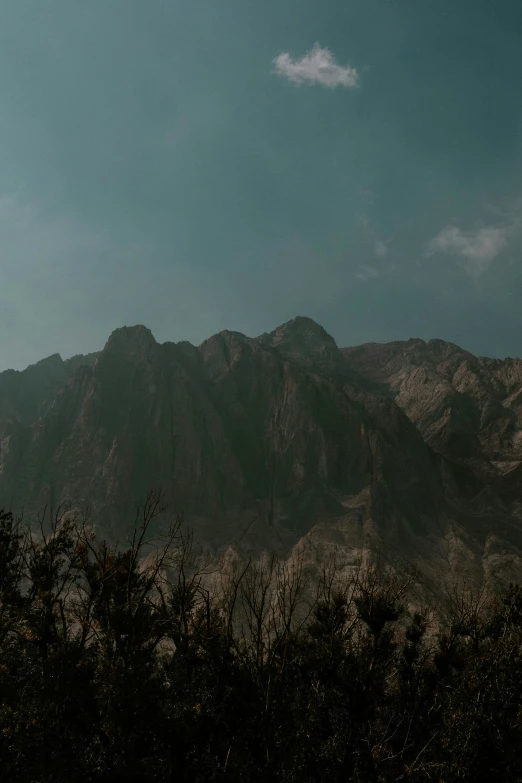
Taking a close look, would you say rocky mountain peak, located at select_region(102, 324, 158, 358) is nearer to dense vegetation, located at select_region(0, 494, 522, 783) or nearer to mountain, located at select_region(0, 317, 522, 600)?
mountain, located at select_region(0, 317, 522, 600)

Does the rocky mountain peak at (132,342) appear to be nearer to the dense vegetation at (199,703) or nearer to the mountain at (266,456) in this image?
the mountain at (266,456)

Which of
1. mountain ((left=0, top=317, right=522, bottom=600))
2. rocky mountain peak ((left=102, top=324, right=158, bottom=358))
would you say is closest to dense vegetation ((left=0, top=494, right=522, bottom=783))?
mountain ((left=0, top=317, right=522, bottom=600))

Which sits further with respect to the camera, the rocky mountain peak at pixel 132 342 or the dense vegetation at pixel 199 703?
the rocky mountain peak at pixel 132 342

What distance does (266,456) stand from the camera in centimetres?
15062

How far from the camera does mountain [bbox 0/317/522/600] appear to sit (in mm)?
113188

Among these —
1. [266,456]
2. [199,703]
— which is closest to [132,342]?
[266,456]

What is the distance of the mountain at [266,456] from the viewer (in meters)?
113

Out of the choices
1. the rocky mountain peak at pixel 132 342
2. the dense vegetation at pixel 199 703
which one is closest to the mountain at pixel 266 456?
the rocky mountain peak at pixel 132 342

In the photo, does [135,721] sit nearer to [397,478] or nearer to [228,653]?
[228,653]

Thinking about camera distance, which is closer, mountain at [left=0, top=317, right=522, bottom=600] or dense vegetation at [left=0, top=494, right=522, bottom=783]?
dense vegetation at [left=0, top=494, right=522, bottom=783]

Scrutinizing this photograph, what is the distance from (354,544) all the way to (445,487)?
48.4 meters

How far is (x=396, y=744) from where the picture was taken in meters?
29.4

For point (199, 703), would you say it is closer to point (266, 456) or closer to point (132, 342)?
point (266, 456)

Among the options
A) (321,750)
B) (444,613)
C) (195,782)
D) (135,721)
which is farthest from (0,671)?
(444,613)
